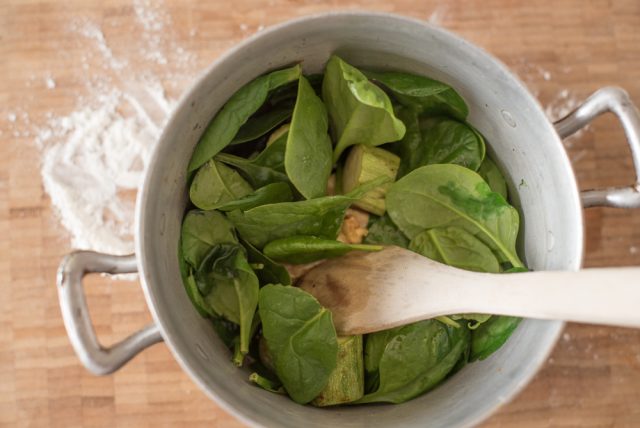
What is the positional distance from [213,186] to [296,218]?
84mm

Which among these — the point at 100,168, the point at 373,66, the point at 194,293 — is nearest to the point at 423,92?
the point at 373,66

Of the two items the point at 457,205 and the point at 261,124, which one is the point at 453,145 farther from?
the point at 261,124

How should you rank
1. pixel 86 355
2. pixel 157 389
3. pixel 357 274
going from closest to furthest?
pixel 86 355 → pixel 357 274 → pixel 157 389

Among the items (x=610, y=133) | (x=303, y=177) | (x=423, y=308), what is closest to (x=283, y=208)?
(x=303, y=177)

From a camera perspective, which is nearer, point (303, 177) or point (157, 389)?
point (303, 177)

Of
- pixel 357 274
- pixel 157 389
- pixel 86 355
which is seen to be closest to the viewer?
pixel 86 355

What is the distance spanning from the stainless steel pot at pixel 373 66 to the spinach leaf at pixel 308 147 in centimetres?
4

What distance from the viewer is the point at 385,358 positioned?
61 cm

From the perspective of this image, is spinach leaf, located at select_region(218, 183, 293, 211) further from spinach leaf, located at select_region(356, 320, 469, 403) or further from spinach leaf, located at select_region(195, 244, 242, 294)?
spinach leaf, located at select_region(356, 320, 469, 403)

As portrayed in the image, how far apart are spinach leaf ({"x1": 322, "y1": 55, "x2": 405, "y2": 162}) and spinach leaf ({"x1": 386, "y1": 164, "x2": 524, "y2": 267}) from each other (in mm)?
51

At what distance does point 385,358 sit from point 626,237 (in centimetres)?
35

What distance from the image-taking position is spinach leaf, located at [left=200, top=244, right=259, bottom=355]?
60 centimetres

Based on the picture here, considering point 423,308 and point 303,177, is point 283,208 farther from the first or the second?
point 423,308

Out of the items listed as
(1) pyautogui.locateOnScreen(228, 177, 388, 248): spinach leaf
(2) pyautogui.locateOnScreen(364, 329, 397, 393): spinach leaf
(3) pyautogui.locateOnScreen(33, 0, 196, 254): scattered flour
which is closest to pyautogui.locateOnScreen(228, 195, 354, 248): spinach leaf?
(1) pyautogui.locateOnScreen(228, 177, 388, 248): spinach leaf
